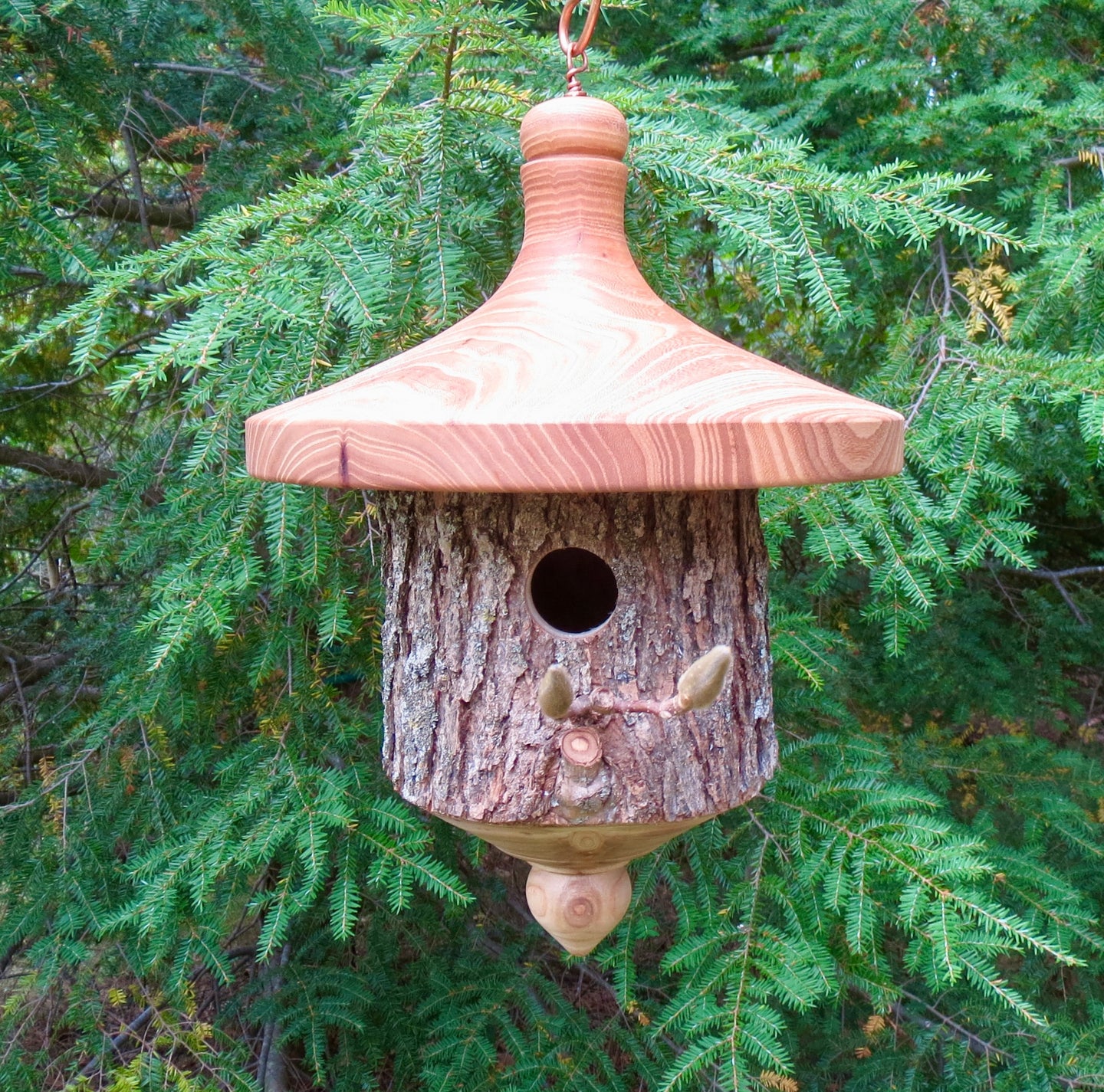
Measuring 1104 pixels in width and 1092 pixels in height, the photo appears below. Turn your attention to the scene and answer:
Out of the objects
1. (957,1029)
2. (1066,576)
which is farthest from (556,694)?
(1066,576)

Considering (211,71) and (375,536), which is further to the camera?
(211,71)

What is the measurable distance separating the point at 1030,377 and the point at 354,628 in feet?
4.78

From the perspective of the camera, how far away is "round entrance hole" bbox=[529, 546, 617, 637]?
1.53 metres

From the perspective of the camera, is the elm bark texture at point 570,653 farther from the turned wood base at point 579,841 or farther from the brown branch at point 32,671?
the brown branch at point 32,671

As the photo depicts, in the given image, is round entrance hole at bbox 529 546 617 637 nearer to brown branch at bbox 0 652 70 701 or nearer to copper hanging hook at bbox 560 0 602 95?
copper hanging hook at bbox 560 0 602 95

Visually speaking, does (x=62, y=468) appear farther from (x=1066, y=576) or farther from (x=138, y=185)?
(x=1066, y=576)

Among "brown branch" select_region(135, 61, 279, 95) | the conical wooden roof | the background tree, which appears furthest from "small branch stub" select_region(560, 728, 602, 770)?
"brown branch" select_region(135, 61, 279, 95)

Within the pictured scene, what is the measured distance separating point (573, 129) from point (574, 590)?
0.77m

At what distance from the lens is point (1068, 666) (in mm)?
3512

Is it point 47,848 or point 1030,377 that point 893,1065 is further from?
point 47,848

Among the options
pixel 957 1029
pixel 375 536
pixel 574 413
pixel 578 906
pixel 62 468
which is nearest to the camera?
pixel 574 413

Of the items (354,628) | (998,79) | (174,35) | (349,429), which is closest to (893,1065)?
(354,628)

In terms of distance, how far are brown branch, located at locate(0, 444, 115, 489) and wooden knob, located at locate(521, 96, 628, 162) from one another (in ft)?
6.83

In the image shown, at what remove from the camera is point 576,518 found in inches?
39.9
